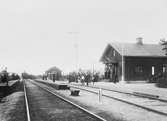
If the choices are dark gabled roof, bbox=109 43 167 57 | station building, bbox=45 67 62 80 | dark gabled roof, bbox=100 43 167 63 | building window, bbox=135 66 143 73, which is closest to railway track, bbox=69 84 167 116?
dark gabled roof, bbox=100 43 167 63

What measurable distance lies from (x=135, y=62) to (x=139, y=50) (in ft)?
11.3

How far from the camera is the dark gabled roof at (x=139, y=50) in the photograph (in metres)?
39.8

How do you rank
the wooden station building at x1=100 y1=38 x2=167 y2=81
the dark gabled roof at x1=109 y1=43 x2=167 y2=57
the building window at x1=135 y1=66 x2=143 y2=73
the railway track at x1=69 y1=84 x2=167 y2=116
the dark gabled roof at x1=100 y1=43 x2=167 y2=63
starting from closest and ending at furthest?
1. the railway track at x1=69 y1=84 x2=167 y2=116
2. the wooden station building at x1=100 y1=38 x2=167 y2=81
3. the building window at x1=135 y1=66 x2=143 y2=73
4. the dark gabled roof at x1=100 y1=43 x2=167 y2=63
5. the dark gabled roof at x1=109 y1=43 x2=167 y2=57

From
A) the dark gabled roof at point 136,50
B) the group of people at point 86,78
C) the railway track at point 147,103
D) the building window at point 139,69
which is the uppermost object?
the dark gabled roof at point 136,50

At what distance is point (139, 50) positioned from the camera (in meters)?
41.9

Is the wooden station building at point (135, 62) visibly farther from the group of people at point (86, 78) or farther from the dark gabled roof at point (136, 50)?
the group of people at point (86, 78)

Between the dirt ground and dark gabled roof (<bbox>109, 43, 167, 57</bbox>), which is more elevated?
dark gabled roof (<bbox>109, 43, 167, 57</bbox>)

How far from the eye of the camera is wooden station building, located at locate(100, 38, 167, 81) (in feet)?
128

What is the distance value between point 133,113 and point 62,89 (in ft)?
58.5

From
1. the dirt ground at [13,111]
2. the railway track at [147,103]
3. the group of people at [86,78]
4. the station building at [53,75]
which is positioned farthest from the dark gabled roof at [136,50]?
the dirt ground at [13,111]

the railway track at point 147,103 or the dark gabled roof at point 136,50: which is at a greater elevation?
the dark gabled roof at point 136,50

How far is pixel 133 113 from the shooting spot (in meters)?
10.5

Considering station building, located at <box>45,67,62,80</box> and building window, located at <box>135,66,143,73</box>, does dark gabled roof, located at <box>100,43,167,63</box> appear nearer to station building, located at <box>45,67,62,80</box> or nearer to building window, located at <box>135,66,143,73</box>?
building window, located at <box>135,66,143,73</box>

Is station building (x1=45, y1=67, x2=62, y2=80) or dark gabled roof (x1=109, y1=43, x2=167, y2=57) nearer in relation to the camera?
dark gabled roof (x1=109, y1=43, x2=167, y2=57)
